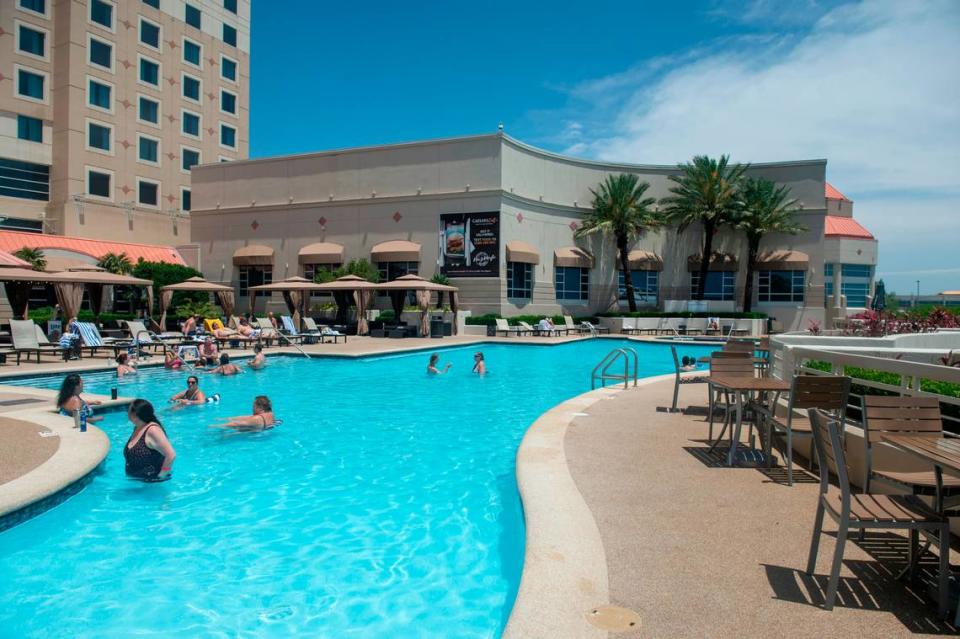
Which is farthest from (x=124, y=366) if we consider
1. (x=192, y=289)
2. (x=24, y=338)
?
(x=192, y=289)

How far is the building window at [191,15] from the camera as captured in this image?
4059 centimetres

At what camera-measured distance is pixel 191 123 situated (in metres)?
41.1

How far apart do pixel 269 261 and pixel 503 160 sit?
15595mm

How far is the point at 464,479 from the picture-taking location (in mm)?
7332

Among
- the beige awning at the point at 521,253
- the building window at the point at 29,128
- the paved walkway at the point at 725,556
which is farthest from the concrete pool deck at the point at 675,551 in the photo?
the building window at the point at 29,128

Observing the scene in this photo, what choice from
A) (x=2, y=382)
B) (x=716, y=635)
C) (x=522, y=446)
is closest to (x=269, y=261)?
(x=2, y=382)

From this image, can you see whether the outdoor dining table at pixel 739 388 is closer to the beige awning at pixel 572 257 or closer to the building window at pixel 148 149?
the beige awning at pixel 572 257

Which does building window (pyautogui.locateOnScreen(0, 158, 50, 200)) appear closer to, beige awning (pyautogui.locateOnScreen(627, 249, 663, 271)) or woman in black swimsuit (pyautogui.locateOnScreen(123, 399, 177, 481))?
beige awning (pyautogui.locateOnScreen(627, 249, 663, 271))

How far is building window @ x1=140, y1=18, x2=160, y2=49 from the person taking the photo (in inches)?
1494

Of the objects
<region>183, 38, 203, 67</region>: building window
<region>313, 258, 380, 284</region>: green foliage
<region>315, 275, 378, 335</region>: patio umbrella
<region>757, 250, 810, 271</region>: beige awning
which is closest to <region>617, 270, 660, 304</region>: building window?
<region>757, 250, 810, 271</region>: beige awning

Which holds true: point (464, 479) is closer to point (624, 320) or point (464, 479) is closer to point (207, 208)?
point (624, 320)

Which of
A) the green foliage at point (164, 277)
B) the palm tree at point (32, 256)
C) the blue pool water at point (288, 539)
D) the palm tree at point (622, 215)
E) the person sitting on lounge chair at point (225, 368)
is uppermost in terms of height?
the palm tree at point (622, 215)

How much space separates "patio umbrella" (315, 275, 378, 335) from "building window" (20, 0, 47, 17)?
23.3m

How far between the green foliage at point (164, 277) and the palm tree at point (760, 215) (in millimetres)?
31117
